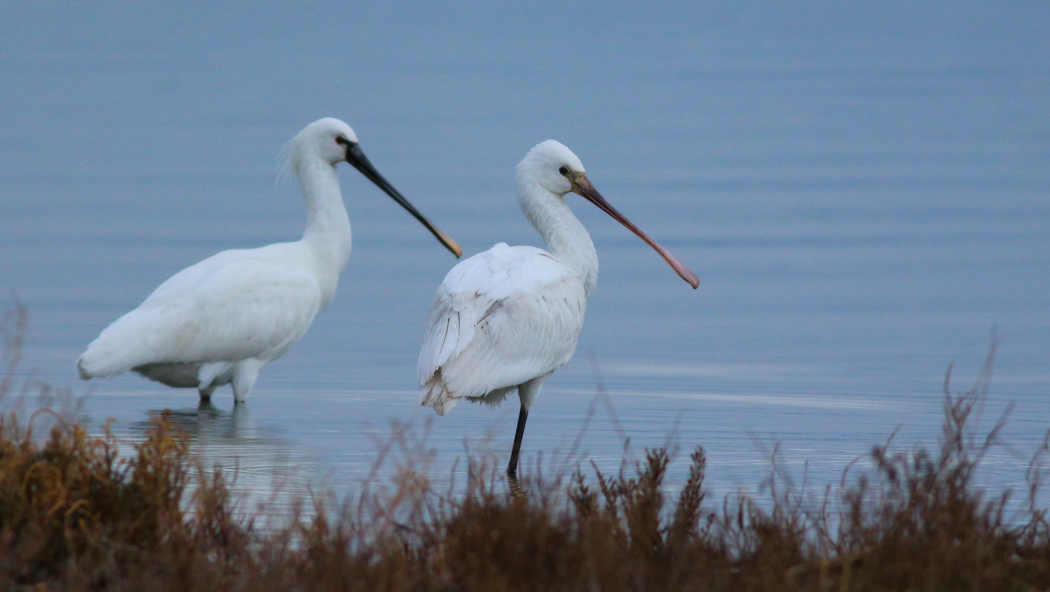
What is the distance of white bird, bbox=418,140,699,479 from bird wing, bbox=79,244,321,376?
2358 mm

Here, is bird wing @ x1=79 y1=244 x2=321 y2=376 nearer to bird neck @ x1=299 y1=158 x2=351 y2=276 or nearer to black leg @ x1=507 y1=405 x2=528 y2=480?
bird neck @ x1=299 y1=158 x2=351 y2=276

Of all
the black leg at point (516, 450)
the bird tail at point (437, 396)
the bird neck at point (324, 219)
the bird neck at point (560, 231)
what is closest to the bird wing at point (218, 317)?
the bird neck at point (324, 219)

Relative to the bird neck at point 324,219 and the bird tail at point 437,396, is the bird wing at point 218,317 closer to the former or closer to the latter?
the bird neck at point 324,219

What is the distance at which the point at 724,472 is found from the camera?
8.63m

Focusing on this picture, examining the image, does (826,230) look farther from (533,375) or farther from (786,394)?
(533,375)

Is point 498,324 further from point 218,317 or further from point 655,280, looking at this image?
point 655,280

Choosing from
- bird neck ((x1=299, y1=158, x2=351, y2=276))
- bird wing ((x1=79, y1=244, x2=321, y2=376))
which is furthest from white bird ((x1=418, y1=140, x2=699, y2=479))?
bird neck ((x1=299, y1=158, x2=351, y2=276))

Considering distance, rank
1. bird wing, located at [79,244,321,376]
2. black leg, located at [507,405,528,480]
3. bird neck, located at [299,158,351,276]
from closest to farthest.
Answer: black leg, located at [507,405,528,480], bird wing, located at [79,244,321,376], bird neck, located at [299,158,351,276]

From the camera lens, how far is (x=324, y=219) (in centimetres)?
1230

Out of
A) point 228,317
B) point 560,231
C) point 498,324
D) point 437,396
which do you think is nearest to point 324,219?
point 228,317

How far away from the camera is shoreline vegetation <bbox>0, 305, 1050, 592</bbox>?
5.15 meters

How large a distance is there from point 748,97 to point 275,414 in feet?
330

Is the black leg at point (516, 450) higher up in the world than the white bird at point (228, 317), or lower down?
lower down

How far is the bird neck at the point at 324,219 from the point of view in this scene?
12.2 meters
